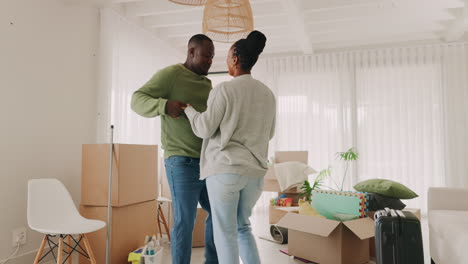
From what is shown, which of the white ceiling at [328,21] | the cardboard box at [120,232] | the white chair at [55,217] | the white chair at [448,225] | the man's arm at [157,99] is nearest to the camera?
the man's arm at [157,99]

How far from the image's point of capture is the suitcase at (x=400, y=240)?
1.58 meters

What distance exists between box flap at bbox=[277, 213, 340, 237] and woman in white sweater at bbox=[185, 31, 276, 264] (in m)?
0.97

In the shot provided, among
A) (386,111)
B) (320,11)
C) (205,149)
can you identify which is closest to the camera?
(205,149)

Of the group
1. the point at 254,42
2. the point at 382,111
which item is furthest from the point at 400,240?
the point at 382,111

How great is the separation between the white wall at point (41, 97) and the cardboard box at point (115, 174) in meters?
0.50

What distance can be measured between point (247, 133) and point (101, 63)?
2.51m

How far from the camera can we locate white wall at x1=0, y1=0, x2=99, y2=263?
2592 millimetres

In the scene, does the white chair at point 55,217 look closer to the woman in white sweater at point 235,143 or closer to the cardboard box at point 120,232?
the cardboard box at point 120,232

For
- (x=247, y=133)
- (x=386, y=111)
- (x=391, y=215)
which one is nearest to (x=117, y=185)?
(x=247, y=133)

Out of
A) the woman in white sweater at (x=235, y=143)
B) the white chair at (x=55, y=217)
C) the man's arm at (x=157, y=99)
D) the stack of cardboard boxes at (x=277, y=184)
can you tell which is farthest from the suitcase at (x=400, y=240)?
the stack of cardboard boxes at (x=277, y=184)

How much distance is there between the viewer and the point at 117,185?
253 centimetres

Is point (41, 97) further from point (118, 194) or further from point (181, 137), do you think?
point (181, 137)

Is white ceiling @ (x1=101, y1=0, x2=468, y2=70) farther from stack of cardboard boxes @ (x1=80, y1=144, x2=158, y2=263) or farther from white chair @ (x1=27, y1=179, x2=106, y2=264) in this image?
white chair @ (x1=27, y1=179, x2=106, y2=264)

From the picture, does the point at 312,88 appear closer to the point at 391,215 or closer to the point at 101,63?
the point at 101,63
